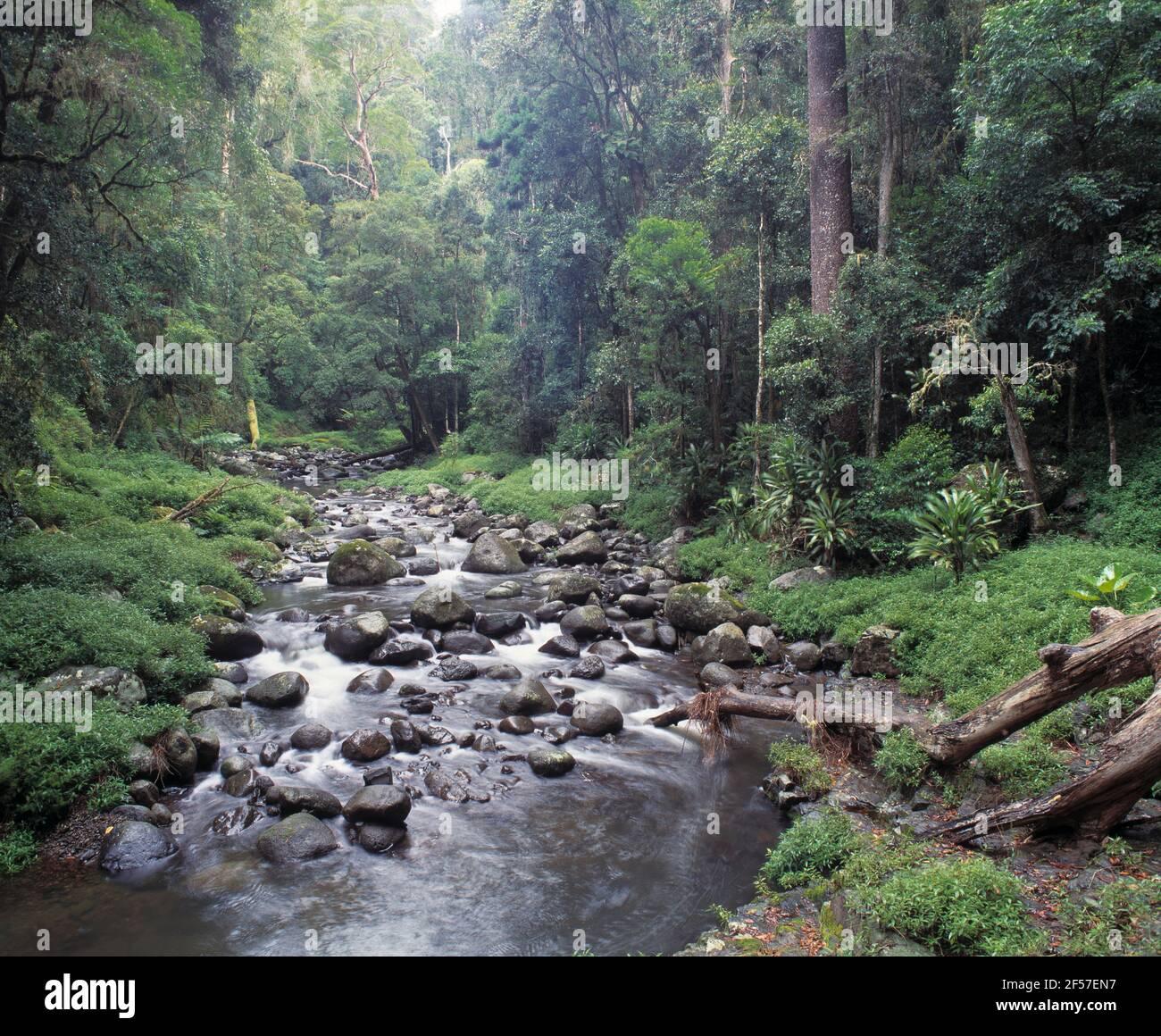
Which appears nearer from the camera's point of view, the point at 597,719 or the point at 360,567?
the point at 597,719

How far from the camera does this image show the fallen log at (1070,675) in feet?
18.1

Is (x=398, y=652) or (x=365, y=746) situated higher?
(x=398, y=652)

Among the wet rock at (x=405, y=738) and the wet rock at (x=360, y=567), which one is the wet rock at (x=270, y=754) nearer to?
the wet rock at (x=405, y=738)

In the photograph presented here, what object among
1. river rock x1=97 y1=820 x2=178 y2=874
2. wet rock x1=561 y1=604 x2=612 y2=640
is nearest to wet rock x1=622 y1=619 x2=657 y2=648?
wet rock x1=561 y1=604 x2=612 y2=640

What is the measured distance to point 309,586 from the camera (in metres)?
16.0

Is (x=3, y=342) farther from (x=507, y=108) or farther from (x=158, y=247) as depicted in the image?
(x=507, y=108)

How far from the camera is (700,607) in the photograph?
13.0 meters

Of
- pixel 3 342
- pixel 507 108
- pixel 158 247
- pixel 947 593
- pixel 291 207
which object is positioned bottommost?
pixel 947 593

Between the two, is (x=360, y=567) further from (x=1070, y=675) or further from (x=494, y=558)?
(x=1070, y=675)

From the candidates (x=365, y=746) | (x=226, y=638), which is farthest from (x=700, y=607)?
(x=226, y=638)

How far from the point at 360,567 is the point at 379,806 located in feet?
32.4
